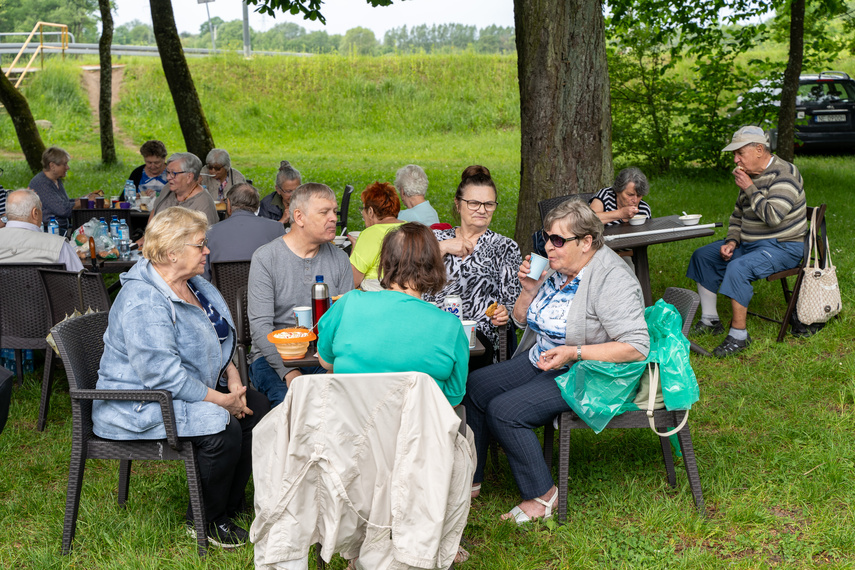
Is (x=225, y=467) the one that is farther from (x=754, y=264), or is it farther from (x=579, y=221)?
(x=754, y=264)

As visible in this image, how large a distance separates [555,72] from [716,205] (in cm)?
543

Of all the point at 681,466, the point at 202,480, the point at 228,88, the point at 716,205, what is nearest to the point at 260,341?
the point at 202,480

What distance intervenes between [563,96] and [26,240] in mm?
4030

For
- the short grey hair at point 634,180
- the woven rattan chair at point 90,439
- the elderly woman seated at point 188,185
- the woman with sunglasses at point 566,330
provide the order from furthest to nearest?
the elderly woman seated at point 188,185 → the short grey hair at point 634,180 → the woman with sunglasses at point 566,330 → the woven rattan chair at point 90,439

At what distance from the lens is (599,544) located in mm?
3146

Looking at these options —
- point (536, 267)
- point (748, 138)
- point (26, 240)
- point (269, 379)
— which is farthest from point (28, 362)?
point (748, 138)

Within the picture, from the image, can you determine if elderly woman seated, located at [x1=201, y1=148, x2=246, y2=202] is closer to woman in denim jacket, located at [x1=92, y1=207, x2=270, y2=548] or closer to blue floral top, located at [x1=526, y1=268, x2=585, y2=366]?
woman in denim jacket, located at [x1=92, y1=207, x2=270, y2=548]

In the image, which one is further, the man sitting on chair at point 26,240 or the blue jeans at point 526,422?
the man sitting on chair at point 26,240

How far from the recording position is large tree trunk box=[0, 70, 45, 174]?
39.0 ft

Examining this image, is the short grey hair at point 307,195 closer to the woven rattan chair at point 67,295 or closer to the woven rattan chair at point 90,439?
the woven rattan chair at point 90,439

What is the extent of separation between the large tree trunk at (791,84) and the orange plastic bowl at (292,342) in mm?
8834

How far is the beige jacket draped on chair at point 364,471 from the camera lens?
2.42 metres

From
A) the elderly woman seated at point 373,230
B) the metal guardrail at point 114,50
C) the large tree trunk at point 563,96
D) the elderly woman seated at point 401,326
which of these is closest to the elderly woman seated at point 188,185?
the elderly woman seated at point 373,230

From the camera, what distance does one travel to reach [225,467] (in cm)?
311
